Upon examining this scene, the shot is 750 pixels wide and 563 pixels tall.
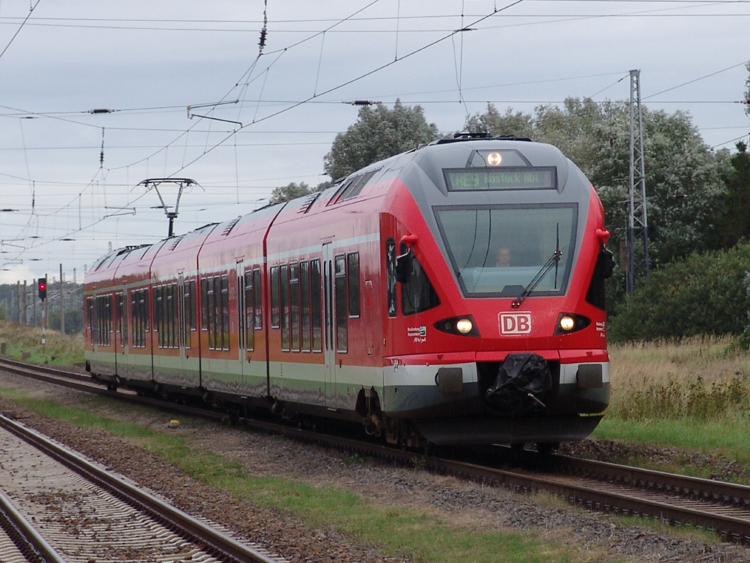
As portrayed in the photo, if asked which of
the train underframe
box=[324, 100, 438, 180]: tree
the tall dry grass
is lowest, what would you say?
the tall dry grass

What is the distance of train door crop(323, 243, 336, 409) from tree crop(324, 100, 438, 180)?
52.9 metres

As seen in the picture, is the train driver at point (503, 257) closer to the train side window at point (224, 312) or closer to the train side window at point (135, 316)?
the train side window at point (224, 312)

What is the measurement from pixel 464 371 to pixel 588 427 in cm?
183

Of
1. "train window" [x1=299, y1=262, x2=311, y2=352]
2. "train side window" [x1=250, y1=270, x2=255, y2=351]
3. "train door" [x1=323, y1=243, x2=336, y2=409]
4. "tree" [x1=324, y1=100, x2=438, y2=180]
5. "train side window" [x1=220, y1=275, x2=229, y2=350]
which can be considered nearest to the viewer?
"train door" [x1=323, y1=243, x2=336, y2=409]

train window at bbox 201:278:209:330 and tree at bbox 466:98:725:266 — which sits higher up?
tree at bbox 466:98:725:266

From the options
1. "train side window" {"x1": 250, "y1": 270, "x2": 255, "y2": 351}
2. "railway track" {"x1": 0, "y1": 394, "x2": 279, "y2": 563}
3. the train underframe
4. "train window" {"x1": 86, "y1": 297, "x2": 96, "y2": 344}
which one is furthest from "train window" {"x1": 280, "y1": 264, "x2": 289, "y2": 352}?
"train window" {"x1": 86, "y1": 297, "x2": 96, "y2": 344}

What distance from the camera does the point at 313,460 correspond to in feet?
53.0

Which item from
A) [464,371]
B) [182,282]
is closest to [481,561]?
[464,371]

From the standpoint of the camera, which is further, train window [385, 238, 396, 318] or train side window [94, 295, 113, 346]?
train side window [94, 295, 113, 346]

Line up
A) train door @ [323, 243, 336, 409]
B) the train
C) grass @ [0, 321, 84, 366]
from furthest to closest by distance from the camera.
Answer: grass @ [0, 321, 84, 366] → train door @ [323, 243, 336, 409] → the train

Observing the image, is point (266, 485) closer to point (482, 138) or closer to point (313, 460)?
point (313, 460)

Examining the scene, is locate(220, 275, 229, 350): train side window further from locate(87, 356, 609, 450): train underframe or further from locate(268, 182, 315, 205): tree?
locate(268, 182, 315, 205): tree

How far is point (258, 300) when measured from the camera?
20.0m

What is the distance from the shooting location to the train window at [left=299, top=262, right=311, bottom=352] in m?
17.4
